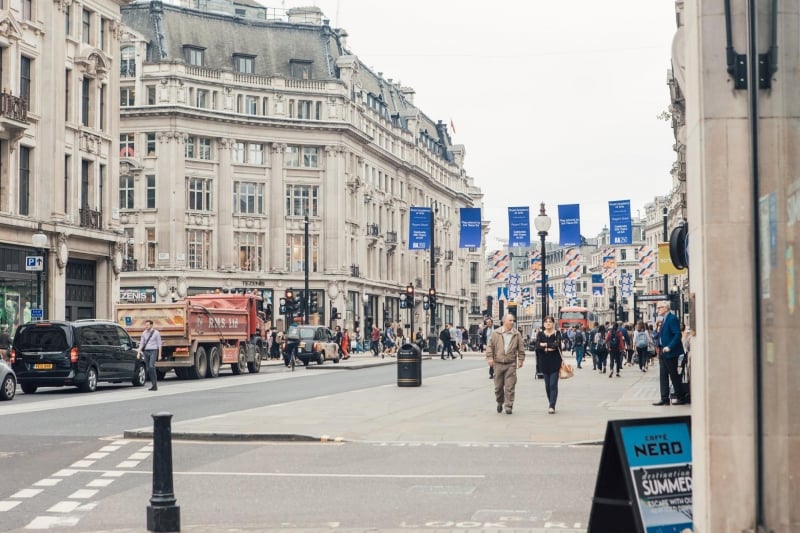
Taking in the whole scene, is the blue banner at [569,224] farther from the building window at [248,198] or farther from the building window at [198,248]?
the building window at [248,198]

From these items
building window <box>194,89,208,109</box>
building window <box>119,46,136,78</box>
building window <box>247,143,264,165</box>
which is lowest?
building window <box>247,143,264,165</box>

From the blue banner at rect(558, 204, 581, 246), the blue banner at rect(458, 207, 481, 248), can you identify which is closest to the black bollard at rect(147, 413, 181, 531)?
the blue banner at rect(558, 204, 581, 246)

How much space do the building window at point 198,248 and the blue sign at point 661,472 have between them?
7405cm

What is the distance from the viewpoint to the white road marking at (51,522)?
9812 mm

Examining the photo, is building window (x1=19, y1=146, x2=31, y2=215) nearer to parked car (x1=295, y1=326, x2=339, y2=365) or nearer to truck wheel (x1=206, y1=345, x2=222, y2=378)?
truck wheel (x1=206, y1=345, x2=222, y2=378)

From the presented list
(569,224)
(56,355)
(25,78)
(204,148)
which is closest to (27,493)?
(56,355)

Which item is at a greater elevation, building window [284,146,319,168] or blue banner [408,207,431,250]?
building window [284,146,319,168]

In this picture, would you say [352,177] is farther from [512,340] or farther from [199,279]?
[512,340]

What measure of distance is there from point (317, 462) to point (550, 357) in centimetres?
792

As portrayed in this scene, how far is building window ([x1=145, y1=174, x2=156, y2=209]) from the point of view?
79.7 meters

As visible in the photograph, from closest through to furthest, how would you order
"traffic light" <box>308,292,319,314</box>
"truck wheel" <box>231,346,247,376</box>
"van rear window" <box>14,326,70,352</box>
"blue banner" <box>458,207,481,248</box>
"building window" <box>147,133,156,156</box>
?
"van rear window" <box>14,326,70,352</box> → "truck wheel" <box>231,346,247,376</box> → "blue banner" <box>458,207,481,248</box> → "building window" <box>147,133,156,156</box> → "traffic light" <box>308,292,319,314</box>

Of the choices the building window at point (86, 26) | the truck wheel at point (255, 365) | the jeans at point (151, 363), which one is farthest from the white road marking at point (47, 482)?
the building window at point (86, 26)

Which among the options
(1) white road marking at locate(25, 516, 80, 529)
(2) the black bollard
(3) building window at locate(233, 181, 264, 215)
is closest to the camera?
(2) the black bollard

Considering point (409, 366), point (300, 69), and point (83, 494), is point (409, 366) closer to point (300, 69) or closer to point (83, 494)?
point (83, 494)
